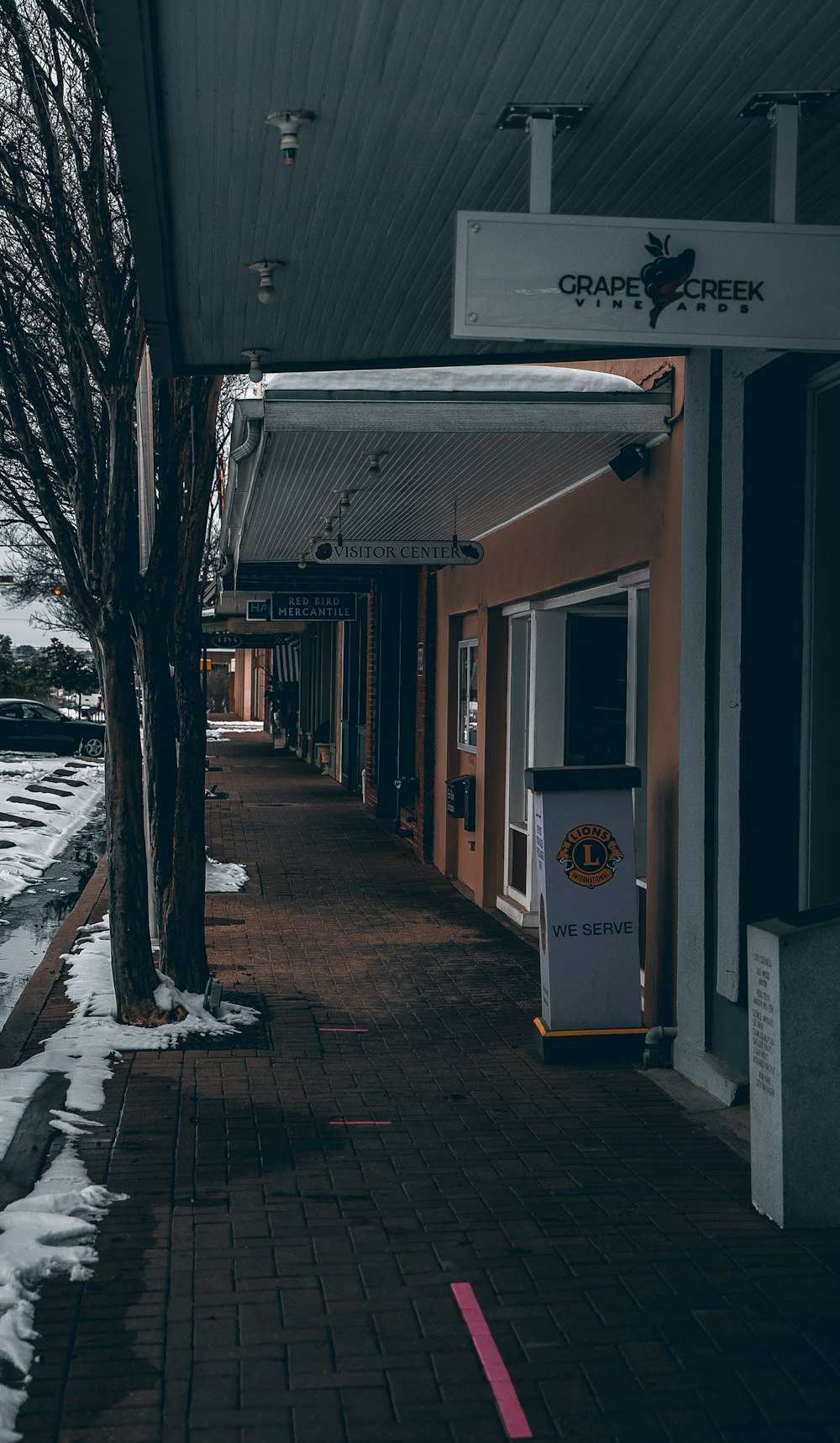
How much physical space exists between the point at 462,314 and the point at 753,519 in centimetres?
278

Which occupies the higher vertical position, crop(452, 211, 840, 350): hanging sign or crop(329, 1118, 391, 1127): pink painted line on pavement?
crop(452, 211, 840, 350): hanging sign

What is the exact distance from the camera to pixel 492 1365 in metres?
3.83

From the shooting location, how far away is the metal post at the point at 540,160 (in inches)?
157

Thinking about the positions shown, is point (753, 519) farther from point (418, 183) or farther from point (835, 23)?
point (835, 23)

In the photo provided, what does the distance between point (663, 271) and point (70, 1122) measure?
4239 millimetres

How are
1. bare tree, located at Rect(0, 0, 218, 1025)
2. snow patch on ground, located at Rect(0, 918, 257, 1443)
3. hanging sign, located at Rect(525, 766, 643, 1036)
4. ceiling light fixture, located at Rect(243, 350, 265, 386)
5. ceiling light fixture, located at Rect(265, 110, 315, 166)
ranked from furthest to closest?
1. bare tree, located at Rect(0, 0, 218, 1025)
2. hanging sign, located at Rect(525, 766, 643, 1036)
3. ceiling light fixture, located at Rect(243, 350, 265, 386)
4. snow patch on ground, located at Rect(0, 918, 257, 1443)
5. ceiling light fixture, located at Rect(265, 110, 315, 166)

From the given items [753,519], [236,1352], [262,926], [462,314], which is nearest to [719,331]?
[462,314]

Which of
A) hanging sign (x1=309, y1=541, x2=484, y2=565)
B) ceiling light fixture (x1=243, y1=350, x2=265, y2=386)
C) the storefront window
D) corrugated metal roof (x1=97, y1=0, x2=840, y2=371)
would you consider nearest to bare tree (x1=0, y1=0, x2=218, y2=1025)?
ceiling light fixture (x1=243, y1=350, x2=265, y2=386)

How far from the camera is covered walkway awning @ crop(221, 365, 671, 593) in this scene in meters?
6.72

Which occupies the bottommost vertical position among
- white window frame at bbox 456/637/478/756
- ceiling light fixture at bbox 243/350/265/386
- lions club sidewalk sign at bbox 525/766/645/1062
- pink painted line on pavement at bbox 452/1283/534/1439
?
pink painted line on pavement at bbox 452/1283/534/1439

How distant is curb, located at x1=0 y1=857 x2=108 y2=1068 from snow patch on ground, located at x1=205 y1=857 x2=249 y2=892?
1013 millimetres

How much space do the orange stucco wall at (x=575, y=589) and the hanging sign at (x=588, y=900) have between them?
0.27 metres

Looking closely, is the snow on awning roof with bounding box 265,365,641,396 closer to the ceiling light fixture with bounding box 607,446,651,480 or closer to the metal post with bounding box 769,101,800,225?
the ceiling light fixture with bounding box 607,446,651,480

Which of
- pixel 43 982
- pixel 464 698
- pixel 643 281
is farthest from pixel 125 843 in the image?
pixel 464 698
